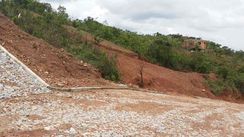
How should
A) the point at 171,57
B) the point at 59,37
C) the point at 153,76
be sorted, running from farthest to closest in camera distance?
the point at 171,57 → the point at 153,76 → the point at 59,37

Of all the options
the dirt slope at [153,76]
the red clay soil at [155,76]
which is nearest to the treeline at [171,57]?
the red clay soil at [155,76]

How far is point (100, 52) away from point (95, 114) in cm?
1406

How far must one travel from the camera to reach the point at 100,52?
31172mm

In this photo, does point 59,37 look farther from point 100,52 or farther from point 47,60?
point 47,60

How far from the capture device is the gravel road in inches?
598

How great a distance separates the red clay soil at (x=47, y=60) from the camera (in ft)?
74.1

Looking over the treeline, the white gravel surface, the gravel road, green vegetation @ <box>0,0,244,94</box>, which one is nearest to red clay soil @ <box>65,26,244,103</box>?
green vegetation @ <box>0,0,244,94</box>

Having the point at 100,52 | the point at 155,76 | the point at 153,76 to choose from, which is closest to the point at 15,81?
the point at 100,52

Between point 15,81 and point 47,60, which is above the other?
point 47,60

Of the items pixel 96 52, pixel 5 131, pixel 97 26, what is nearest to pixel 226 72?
pixel 97 26

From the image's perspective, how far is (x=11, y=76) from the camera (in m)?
20.4

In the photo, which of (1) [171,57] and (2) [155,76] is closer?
(2) [155,76]

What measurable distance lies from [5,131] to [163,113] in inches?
277

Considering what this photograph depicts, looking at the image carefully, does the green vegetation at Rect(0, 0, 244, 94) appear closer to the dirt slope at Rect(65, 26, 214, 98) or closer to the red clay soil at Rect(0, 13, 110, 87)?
the dirt slope at Rect(65, 26, 214, 98)
